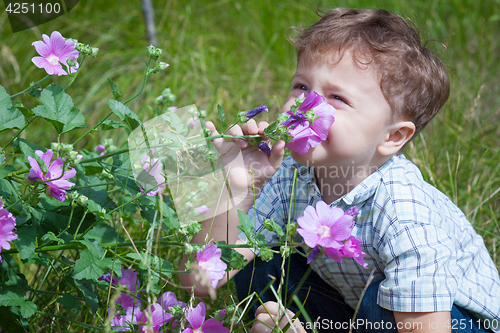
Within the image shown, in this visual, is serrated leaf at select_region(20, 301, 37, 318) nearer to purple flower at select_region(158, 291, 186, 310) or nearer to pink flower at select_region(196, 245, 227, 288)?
purple flower at select_region(158, 291, 186, 310)

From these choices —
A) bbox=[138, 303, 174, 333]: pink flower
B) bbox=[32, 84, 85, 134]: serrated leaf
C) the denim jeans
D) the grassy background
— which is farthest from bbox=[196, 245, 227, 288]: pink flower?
the grassy background

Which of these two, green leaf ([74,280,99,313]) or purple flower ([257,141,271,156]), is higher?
purple flower ([257,141,271,156])

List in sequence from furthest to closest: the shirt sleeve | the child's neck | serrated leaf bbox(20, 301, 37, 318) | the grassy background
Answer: the grassy background → the child's neck → the shirt sleeve → serrated leaf bbox(20, 301, 37, 318)

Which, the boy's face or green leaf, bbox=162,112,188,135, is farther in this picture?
the boy's face

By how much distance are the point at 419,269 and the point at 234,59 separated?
1849mm

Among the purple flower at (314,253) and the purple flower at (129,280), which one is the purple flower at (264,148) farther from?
the purple flower at (129,280)

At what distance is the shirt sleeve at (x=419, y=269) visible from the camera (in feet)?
3.35

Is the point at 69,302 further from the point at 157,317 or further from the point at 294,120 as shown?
the point at 294,120

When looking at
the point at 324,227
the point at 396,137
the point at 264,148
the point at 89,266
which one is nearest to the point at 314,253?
the point at 324,227

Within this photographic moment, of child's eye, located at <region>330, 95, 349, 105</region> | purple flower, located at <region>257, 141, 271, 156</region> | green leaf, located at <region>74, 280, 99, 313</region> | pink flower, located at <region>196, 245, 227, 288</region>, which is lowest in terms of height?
green leaf, located at <region>74, 280, 99, 313</region>

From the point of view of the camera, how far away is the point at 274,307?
1145mm

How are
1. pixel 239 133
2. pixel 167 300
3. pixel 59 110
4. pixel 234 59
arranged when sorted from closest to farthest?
pixel 59 110
pixel 167 300
pixel 239 133
pixel 234 59

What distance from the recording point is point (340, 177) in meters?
1.28

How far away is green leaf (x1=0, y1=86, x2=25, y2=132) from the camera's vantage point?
0.87 meters
